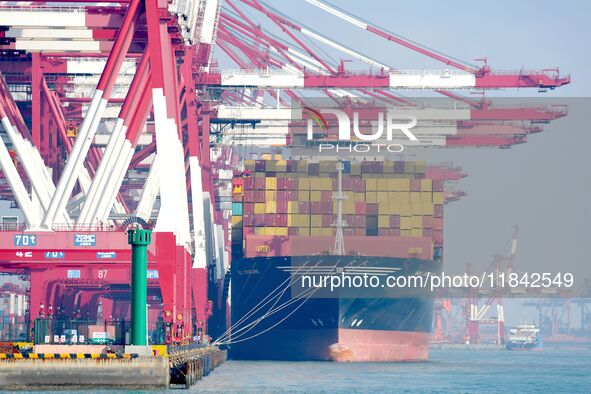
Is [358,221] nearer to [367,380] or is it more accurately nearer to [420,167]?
[420,167]

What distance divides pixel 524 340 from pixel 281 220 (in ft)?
370

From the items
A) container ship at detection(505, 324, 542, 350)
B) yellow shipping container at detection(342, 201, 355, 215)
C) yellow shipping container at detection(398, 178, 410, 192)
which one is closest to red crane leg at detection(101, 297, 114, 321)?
yellow shipping container at detection(342, 201, 355, 215)

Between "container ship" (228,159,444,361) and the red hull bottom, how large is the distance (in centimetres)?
8

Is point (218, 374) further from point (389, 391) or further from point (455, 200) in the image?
point (455, 200)

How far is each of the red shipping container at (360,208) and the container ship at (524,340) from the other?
10854 cm

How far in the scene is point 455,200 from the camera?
90.9 meters

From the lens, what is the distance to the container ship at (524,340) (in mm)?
182000

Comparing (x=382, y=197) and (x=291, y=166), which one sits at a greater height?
(x=291, y=166)

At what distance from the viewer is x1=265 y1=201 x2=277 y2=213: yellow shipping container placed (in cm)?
7519

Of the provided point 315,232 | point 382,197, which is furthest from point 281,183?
point 382,197

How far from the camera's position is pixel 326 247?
75125mm

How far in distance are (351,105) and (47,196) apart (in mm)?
28726

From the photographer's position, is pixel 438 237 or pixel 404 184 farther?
pixel 438 237

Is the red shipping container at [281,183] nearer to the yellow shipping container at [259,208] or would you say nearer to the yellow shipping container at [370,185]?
the yellow shipping container at [259,208]
